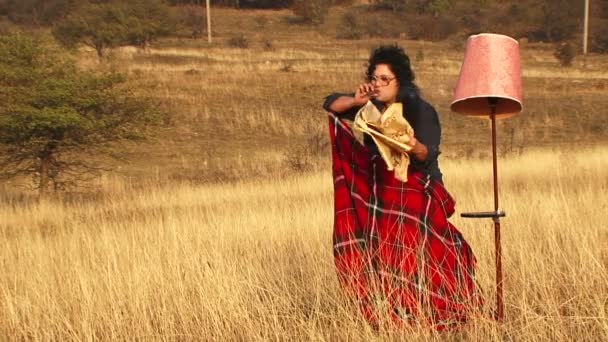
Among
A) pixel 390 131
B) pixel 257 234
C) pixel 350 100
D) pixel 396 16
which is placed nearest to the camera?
pixel 390 131

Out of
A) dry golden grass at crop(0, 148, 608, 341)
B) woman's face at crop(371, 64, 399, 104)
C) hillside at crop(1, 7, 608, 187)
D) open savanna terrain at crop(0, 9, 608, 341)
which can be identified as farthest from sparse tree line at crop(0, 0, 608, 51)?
woman's face at crop(371, 64, 399, 104)

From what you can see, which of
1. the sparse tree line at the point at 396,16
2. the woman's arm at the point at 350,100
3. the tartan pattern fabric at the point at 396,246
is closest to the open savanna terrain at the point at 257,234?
A: the tartan pattern fabric at the point at 396,246

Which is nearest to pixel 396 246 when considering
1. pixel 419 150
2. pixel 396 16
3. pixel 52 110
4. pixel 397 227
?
pixel 397 227

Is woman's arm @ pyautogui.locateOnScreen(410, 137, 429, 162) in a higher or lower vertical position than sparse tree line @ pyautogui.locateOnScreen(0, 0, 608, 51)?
lower

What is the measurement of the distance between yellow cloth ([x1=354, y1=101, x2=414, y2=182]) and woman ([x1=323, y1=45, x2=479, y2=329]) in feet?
0.35

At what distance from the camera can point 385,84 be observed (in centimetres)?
442

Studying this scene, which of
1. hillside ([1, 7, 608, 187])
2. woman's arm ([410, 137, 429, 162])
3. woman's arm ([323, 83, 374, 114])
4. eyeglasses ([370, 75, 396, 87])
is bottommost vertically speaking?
hillside ([1, 7, 608, 187])

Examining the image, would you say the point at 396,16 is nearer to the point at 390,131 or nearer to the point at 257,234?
the point at 257,234

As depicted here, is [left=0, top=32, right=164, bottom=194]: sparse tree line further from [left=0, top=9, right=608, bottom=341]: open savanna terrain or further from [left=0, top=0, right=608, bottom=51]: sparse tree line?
[left=0, top=0, right=608, bottom=51]: sparse tree line

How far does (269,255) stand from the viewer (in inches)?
271

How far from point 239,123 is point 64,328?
692 inches

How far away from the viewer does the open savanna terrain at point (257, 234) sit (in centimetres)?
491

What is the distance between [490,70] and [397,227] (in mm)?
909

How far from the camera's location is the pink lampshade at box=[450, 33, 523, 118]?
13.8 ft
